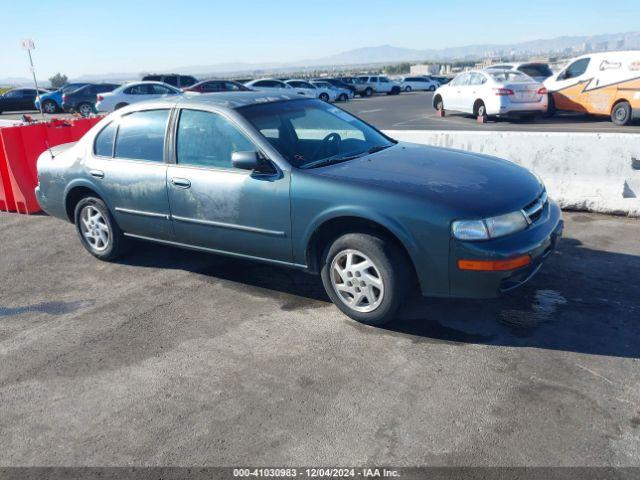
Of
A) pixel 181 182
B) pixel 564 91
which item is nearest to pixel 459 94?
pixel 564 91

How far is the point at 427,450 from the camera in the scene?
287 cm

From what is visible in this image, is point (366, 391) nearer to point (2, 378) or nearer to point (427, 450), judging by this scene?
point (427, 450)

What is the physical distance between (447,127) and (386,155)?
1162 centimetres

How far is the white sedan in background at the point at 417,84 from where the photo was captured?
→ 43.1 m

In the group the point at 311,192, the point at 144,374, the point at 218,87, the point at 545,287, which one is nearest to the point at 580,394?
the point at 545,287

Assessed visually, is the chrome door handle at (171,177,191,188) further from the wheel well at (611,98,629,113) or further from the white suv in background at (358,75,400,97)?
the white suv in background at (358,75,400,97)

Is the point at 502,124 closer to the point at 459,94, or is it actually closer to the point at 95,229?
the point at 459,94

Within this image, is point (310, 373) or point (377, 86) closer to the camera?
point (310, 373)

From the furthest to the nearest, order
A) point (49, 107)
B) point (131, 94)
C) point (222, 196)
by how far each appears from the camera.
Result: 1. point (49, 107)
2. point (131, 94)
3. point (222, 196)

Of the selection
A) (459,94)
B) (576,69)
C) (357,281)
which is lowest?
(357,281)

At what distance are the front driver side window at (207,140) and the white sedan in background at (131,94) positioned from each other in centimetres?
1887

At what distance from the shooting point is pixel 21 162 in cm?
812

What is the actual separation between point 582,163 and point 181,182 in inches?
183

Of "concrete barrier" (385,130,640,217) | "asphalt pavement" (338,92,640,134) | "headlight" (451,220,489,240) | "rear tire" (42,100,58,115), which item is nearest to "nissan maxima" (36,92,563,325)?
"headlight" (451,220,489,240)
